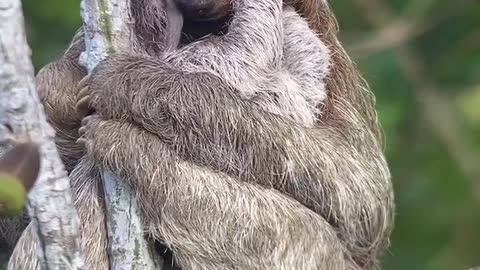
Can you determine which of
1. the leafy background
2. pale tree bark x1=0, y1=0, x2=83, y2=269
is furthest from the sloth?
the leafy background

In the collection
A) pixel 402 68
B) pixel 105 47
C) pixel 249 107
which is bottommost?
pixel 402 68

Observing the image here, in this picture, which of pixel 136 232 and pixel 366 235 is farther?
pixel 366 235

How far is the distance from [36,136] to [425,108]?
907cm

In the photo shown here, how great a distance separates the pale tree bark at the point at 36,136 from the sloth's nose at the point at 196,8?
1.95m

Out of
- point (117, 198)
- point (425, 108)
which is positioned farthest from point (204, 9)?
point (425, 108)

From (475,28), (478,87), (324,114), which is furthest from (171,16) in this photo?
(475,28)

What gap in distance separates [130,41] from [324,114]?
4.04 ft

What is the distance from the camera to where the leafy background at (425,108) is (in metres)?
12.1

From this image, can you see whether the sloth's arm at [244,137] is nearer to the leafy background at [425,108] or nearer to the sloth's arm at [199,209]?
the sloth's arm at [199,209]

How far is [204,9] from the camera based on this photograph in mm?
6219

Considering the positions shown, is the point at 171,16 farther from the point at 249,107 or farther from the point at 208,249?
the point at 208,249

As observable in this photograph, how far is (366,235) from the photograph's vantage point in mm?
6715

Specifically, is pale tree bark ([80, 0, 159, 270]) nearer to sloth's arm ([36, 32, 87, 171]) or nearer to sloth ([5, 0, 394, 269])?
sloth ([5, 0, 394, 269])

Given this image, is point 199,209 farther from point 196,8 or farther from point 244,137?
point 196,8
